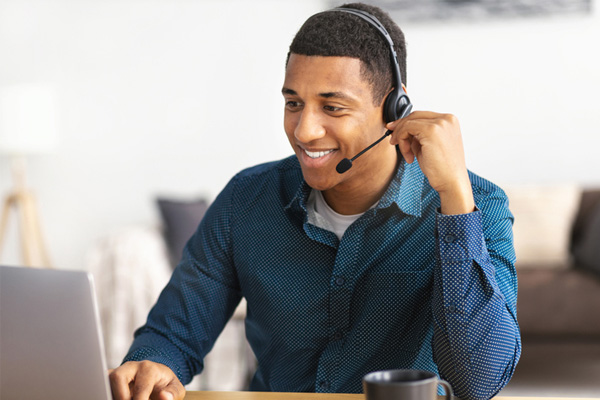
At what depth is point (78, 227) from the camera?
3943 mm

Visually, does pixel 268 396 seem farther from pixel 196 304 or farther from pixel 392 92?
pixel 392 92

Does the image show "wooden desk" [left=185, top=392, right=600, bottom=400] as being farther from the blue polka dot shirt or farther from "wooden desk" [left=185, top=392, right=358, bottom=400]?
the blue polka dot shirt

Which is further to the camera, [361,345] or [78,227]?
[78,227]

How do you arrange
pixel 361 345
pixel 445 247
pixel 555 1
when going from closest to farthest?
1. pixel 445 247
2. pixel 361 345
3. pixel 555 1

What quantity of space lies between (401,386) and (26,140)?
326cm

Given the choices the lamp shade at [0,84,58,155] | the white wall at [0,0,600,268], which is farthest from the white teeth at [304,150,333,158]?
the lamp shade at [0,84,58,155]

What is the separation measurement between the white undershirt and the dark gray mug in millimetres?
493

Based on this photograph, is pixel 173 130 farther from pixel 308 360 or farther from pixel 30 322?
pixel 30 322

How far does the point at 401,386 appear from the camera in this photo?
27.1 inches

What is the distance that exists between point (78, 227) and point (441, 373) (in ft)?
10.8

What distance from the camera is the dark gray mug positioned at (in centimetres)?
69

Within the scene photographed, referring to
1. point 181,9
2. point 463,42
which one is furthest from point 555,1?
point 181,9

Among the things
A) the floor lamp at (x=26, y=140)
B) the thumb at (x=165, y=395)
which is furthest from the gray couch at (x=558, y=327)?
the floor lamp at (x=26, y=140)

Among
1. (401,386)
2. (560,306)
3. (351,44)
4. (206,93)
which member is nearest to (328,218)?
(351,44)
